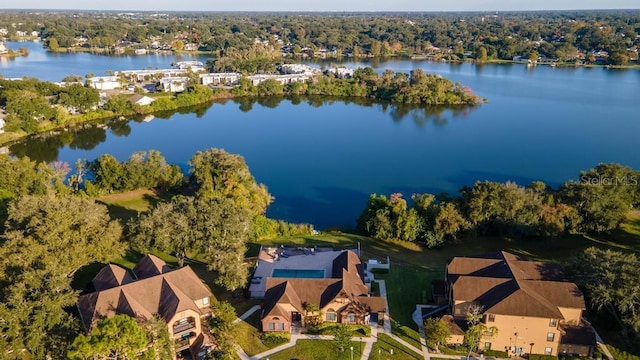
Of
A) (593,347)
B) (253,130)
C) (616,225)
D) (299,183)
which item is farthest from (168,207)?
(253,130)

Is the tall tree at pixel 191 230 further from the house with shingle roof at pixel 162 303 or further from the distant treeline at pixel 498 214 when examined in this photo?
the distant treeline at pixel 498 214

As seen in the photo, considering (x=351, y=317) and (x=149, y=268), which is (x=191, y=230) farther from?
(x=351, y=317)

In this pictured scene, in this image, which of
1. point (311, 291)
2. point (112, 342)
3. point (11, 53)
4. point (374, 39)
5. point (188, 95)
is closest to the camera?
point (112, 342)

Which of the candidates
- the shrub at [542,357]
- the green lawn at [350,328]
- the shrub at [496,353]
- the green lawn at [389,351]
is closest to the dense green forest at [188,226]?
the shrub at [542,357]

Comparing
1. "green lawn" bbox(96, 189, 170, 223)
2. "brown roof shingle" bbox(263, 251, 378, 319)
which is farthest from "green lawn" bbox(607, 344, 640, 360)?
"green lawn" bbox(96, 189, 170, 223)

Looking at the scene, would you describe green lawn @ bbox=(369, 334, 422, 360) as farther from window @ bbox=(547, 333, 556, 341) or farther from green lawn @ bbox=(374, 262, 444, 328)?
window @ bbox=(547, 333, 556, 341)

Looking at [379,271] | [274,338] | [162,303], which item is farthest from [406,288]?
[162,303]

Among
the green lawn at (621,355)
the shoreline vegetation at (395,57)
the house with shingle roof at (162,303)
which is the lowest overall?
the green lawn at (621,355)
